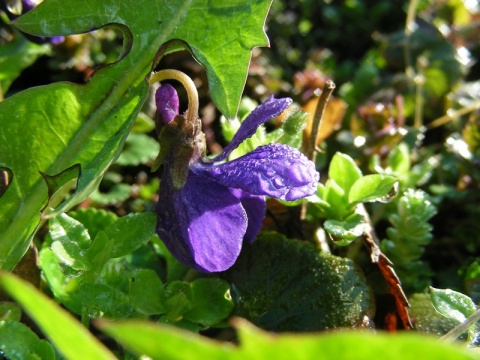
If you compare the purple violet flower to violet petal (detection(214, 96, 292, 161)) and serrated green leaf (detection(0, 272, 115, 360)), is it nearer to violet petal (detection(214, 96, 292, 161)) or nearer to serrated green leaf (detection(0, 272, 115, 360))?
violet petal (detection(214, 96, 292, 161))

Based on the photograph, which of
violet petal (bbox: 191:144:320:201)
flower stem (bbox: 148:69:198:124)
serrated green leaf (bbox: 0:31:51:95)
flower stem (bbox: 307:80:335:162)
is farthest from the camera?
serrated green leaf (bbox: 0:31:51:95)

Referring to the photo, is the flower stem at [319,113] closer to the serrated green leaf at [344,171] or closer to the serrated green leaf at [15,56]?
the serrated green leaf at [344,171]

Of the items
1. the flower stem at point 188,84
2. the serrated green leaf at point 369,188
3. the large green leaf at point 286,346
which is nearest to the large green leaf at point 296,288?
the serrated green leaf at point 369,188

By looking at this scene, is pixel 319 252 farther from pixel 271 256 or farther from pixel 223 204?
pixel 223 204

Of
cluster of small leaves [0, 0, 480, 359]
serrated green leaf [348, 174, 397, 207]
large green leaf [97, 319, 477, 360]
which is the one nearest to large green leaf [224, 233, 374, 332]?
cluster of small leaves [0, 0, 480, 359]

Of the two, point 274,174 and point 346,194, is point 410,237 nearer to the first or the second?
point 346,194

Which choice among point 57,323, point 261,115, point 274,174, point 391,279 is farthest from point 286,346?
point 391,279

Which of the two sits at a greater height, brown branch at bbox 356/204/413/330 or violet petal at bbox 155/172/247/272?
violet petal at bbox 155/172/247/272
